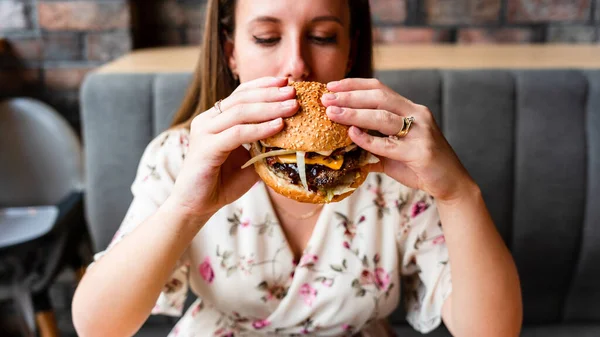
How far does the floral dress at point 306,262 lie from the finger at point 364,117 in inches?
15.9

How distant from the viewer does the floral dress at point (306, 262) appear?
1274mm

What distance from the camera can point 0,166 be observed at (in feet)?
7.43

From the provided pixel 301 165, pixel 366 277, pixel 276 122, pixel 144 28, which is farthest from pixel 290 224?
pixel 144 28

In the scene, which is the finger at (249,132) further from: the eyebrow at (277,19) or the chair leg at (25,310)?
the chair leg at (25,310)

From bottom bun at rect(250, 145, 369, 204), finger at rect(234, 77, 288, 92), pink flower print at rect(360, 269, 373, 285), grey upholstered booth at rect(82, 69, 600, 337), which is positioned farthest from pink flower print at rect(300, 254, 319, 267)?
grey upholstered booth at rect(82, 69, 600, 337)

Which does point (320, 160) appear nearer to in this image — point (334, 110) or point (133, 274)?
point (334, 110)

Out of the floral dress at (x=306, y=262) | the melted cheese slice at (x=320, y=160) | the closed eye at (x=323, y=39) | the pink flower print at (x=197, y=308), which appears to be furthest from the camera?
the pink flower print at (x=197, y=308)

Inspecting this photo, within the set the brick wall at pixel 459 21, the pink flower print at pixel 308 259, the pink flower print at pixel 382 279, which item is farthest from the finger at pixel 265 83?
the brick wall at pixel 459 21

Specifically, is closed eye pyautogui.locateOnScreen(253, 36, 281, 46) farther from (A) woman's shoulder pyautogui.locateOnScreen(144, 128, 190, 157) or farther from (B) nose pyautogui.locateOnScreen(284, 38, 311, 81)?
(A) woman's shoulder pyautogui.locateOnScreen(144, 128, 190, 157)

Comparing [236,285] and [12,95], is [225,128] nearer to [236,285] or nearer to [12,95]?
[236,285]

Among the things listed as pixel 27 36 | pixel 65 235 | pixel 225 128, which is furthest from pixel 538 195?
pixel 27 36

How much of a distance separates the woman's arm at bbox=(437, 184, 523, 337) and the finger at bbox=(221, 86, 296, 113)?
15.6 inches

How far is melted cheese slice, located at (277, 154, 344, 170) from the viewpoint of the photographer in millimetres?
1055

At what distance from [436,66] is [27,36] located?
5.36ft
